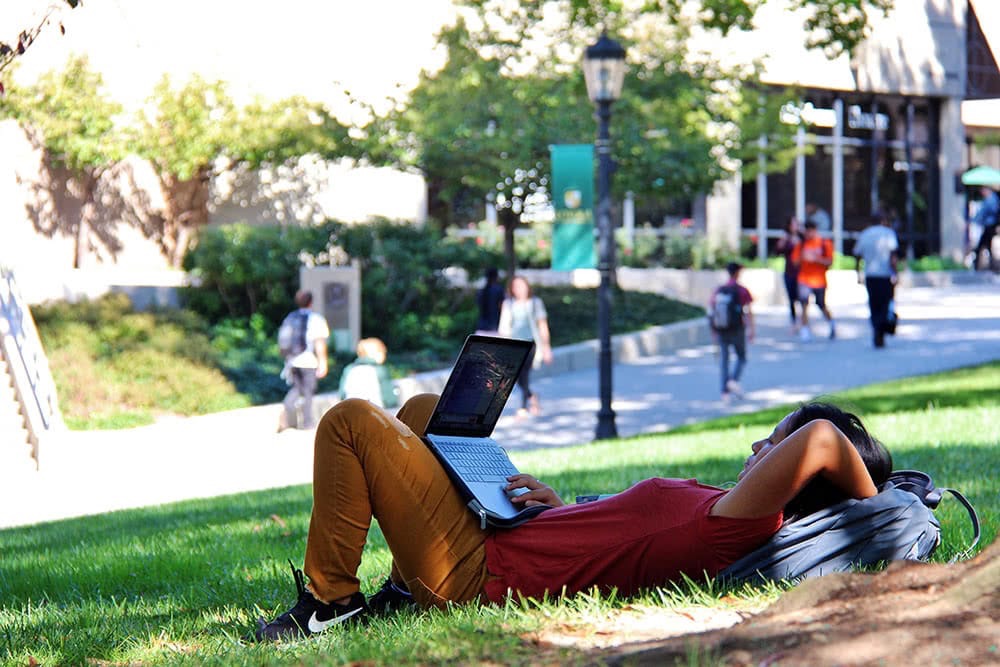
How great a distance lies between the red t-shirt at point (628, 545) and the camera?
442 cm

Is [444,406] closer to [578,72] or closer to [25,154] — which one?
[578,72]

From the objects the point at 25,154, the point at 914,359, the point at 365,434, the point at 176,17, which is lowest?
the point at 914,359

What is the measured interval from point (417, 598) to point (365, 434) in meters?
0.56

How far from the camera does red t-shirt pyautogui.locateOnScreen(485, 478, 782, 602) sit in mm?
4422

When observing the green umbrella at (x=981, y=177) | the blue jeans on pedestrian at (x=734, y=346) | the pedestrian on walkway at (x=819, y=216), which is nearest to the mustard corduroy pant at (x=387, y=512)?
the blue jeans on pedestrian at (x=734, y=346)

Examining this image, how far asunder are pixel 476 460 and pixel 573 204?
1450cm

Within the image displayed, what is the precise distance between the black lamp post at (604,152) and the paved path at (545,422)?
885 mm

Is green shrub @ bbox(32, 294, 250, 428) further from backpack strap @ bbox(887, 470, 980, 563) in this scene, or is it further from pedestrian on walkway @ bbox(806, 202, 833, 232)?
backpack strap @ bbox(887, 470, 980, 563)

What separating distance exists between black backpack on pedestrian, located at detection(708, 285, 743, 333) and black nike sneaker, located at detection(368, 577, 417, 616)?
1219 centimetres

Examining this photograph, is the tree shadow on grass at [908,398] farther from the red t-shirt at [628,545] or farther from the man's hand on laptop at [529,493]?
the red t-shirt at [628,545]

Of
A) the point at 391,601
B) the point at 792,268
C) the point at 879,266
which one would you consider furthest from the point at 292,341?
the point at 391,601

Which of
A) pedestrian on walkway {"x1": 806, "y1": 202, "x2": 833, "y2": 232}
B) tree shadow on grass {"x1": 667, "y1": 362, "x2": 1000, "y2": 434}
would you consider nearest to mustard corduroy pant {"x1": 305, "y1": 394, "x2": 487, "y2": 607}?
tree shadow on grass {"x1": 667, "y1": 362, "x2": 1000, "y2": 434}

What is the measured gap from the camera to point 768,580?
437 cm

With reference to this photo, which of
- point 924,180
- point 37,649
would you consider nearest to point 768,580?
point 37,649
